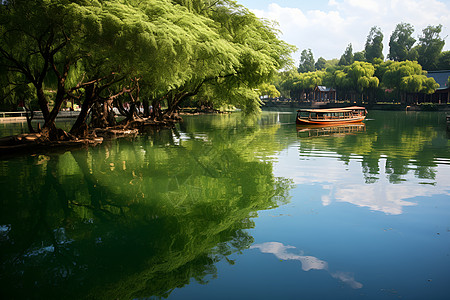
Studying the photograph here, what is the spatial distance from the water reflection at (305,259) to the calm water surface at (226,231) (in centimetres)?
2

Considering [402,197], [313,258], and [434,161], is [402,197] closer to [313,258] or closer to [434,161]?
[313,258]

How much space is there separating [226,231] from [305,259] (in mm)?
1722

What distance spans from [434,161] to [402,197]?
6514mm

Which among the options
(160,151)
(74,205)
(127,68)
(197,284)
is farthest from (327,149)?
(197,284)

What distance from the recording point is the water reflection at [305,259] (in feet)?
16.5

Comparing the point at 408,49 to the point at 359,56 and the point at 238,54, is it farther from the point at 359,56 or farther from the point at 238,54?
the point at 238,54

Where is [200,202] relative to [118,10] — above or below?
below

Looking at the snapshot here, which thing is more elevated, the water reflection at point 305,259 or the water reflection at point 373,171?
the water reflection at point 373,171

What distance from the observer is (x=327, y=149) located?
18.0 m

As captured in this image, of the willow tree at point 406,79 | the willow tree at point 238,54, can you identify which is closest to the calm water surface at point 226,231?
the willow tree at point 238,54

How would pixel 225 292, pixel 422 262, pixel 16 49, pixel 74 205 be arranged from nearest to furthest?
pixel 225 292
pixel 422 262
pixel 74 205
pixel 16 49

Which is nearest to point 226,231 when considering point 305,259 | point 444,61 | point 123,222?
point 305,259

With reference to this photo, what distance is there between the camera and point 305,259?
18.5 feet

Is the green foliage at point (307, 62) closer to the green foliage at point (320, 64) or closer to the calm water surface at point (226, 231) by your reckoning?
the green foliage at point (320, 64)
